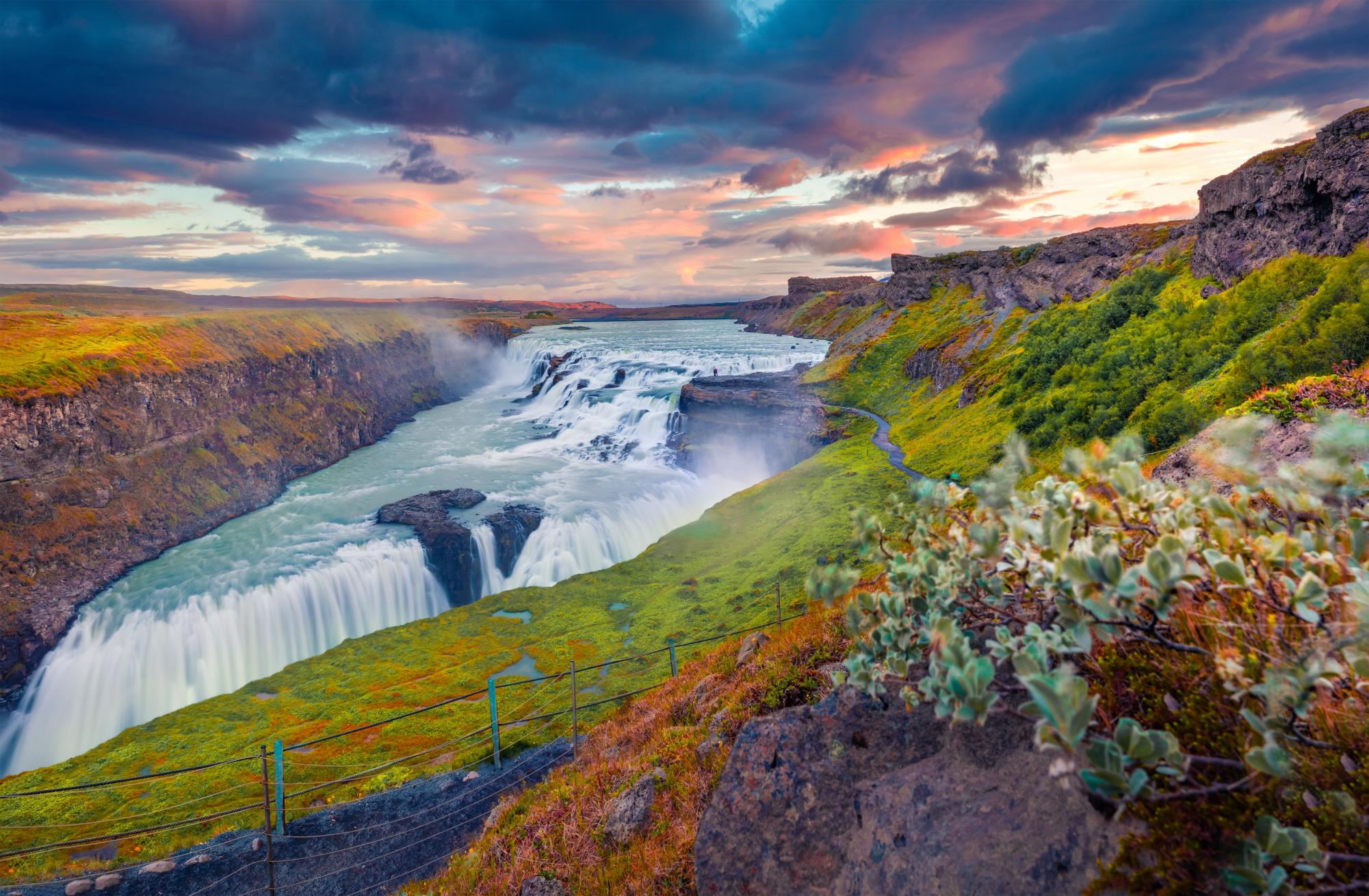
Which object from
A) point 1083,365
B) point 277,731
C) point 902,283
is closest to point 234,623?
point 277,731

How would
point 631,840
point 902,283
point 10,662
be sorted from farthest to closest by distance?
point 902,283
point 10,662
point 631,840

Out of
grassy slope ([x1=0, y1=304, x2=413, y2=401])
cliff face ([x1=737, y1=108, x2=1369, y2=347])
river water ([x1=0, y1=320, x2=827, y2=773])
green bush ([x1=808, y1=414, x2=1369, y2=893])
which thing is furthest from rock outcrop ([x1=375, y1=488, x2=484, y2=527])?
cliff face ([x1=737, y1=108, x2=1369, y2=347])

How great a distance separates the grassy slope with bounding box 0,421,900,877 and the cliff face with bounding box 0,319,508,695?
11744 millimetres

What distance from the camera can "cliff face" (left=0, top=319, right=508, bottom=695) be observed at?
95.4 feet

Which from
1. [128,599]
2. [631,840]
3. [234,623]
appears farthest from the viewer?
[128,599]

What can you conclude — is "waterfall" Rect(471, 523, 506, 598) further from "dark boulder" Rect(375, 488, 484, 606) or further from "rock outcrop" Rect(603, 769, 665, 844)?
→ "rock outcrop" Rect(603, 769, 665, 844)

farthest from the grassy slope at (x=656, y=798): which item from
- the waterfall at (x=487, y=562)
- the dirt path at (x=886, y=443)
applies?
the waterfall at (x=487, y=562)

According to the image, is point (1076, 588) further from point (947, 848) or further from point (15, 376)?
point (15, 376)

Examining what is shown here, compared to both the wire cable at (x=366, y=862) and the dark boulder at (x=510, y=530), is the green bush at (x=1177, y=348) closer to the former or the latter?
the wire cable at (x=366, y=862)

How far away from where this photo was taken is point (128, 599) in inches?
1175

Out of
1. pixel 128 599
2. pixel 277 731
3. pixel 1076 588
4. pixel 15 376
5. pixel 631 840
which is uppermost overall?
pixel 15 376

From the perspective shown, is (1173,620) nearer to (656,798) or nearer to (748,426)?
(656,798)

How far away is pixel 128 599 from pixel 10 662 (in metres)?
4.65

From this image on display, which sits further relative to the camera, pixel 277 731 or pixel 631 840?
pixel 277 731
